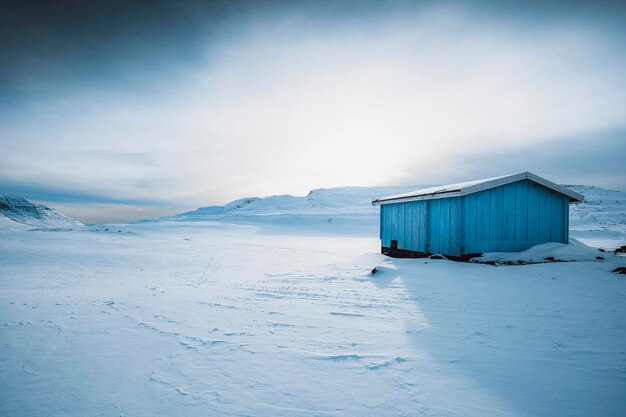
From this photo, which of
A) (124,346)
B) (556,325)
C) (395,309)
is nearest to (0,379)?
(124,346)

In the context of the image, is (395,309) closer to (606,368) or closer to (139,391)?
(606,368)

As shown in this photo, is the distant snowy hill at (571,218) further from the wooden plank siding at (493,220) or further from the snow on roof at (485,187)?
the snow on roof at (485,187)

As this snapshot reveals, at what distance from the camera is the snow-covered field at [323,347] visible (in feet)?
9.78

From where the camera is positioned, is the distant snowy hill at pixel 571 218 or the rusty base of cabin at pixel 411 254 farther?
the distant snowy hill at pixel 571 218

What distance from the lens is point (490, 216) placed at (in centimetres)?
1180

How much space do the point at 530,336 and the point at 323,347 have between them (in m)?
2.94

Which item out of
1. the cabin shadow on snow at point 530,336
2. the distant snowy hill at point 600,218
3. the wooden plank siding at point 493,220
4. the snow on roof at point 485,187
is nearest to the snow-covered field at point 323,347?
the cabin shadow on snow at point 530,336

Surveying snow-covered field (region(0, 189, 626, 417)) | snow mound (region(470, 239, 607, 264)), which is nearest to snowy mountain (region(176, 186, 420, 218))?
snow mound (region(470, 239, 607, 264))

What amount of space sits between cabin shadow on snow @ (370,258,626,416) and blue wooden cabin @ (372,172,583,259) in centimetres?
311

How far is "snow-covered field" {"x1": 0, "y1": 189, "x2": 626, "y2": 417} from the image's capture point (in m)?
2.98

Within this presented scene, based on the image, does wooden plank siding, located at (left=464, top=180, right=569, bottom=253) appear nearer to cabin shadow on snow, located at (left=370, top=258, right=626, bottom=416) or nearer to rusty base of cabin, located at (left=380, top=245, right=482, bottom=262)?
rusty base of cabin, located at (left=380, top=245, right=482, bottom=262)

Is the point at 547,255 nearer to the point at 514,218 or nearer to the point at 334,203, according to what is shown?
the point at 514,218

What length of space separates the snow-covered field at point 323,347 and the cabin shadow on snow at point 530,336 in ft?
0.07

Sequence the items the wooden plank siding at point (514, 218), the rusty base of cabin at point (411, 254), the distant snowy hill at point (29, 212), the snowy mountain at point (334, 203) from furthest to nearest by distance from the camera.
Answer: the snowy mountain at point (334, 203) → the distant snowy hill at point (29, 212) → the wooden plank siding at point (514, 218) → the rusty base of cabin at point (411, 254)
